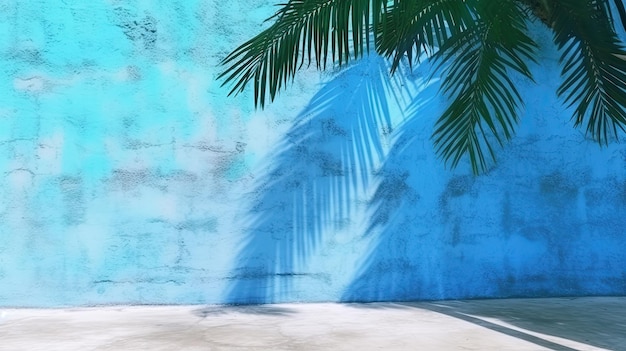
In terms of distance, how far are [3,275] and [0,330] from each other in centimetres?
80

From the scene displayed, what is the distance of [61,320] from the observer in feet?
16.3

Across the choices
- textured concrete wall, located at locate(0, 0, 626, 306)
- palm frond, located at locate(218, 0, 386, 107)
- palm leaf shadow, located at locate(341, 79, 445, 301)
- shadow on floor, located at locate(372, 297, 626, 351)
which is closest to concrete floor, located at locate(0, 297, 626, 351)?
shadow on floor, located at locate(372, 297, 626, 351)

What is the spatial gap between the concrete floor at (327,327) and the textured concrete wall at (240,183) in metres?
0.29

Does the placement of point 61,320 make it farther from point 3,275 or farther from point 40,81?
point 40,81

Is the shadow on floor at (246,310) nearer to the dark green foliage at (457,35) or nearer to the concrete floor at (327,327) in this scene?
the concrete floor at (327,327)

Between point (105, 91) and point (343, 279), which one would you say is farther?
point (343, 279)

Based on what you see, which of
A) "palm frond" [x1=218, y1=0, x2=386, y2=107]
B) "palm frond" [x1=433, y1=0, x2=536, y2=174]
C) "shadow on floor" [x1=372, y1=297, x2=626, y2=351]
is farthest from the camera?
"shadow on floor" [x1=372, y1=297, x2=626, y2=351]

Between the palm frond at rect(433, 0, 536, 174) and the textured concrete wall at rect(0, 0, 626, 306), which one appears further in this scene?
the textured concrete wall at rect(0, 0, 626, 306)

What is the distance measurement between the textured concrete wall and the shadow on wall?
0.5 inches

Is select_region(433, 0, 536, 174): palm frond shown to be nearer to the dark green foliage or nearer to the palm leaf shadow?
the dark green foliage

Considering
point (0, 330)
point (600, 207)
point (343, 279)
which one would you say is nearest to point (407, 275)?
point (343, 279)

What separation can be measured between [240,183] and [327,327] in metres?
1.58

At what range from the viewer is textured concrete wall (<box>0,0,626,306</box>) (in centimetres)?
542

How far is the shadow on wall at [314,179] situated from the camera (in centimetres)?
573
